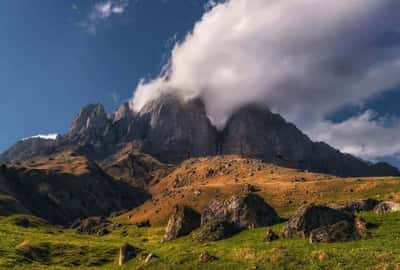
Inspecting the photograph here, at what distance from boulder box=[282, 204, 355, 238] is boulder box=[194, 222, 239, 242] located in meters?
12.2

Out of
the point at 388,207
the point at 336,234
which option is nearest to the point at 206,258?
the point at 336,234

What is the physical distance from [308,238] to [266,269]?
12.3 metres

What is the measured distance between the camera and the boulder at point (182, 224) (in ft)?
264

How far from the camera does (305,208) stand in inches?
2175

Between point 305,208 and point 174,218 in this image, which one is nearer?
point 305,208

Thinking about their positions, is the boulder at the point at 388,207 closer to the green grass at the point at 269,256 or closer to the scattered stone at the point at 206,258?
the green grass at the point at 269,256

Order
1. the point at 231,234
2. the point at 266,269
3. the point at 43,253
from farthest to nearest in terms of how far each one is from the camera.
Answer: the point at 43,253 → the point at 231,234 → the point at 266,269

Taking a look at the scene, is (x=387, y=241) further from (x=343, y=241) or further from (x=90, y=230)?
(x=90, y=230)

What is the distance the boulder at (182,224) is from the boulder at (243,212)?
2.32 m

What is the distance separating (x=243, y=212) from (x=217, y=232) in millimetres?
15987

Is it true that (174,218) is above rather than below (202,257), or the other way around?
above

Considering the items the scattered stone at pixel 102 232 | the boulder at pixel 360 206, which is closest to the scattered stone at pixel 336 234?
the boulder at pixel 360 206

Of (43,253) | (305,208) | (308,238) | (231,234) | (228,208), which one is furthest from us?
(228,208)

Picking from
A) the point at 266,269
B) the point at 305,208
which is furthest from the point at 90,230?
the point at 266,269
